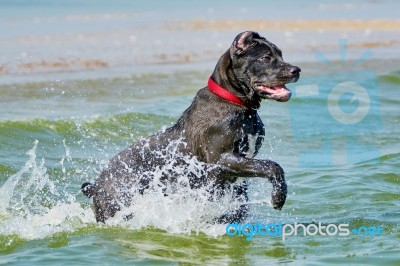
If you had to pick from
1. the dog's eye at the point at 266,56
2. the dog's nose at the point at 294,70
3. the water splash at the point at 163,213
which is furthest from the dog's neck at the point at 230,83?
the water splash at the point at 163,213

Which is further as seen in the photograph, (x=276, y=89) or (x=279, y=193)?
(x=276, y=89)

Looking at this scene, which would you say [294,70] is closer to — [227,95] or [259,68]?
[259,68]

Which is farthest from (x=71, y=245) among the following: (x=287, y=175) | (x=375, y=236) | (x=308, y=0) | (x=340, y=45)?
(x=308, y=0)

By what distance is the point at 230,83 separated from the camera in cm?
785

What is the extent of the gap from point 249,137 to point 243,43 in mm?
797

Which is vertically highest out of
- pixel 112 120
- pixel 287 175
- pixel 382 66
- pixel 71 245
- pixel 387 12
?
pixel 387 12

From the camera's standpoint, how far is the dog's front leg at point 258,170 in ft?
24.5

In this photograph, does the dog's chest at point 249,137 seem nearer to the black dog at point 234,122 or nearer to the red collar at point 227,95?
the black dog at point 234,122

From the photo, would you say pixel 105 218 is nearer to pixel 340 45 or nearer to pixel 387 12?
pixel 340 45

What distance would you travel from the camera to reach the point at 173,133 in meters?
8.22

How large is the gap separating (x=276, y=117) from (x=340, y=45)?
33.5 feet

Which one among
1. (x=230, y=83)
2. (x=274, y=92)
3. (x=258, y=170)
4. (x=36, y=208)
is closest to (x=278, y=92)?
(x=274, y=92)

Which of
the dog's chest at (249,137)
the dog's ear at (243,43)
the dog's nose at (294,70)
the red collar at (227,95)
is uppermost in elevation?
the dog's ear at (243,43)

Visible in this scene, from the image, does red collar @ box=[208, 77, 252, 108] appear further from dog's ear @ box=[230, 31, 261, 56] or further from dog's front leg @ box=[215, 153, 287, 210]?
dog's front leg @ box=[215, 153, 287, 210]
